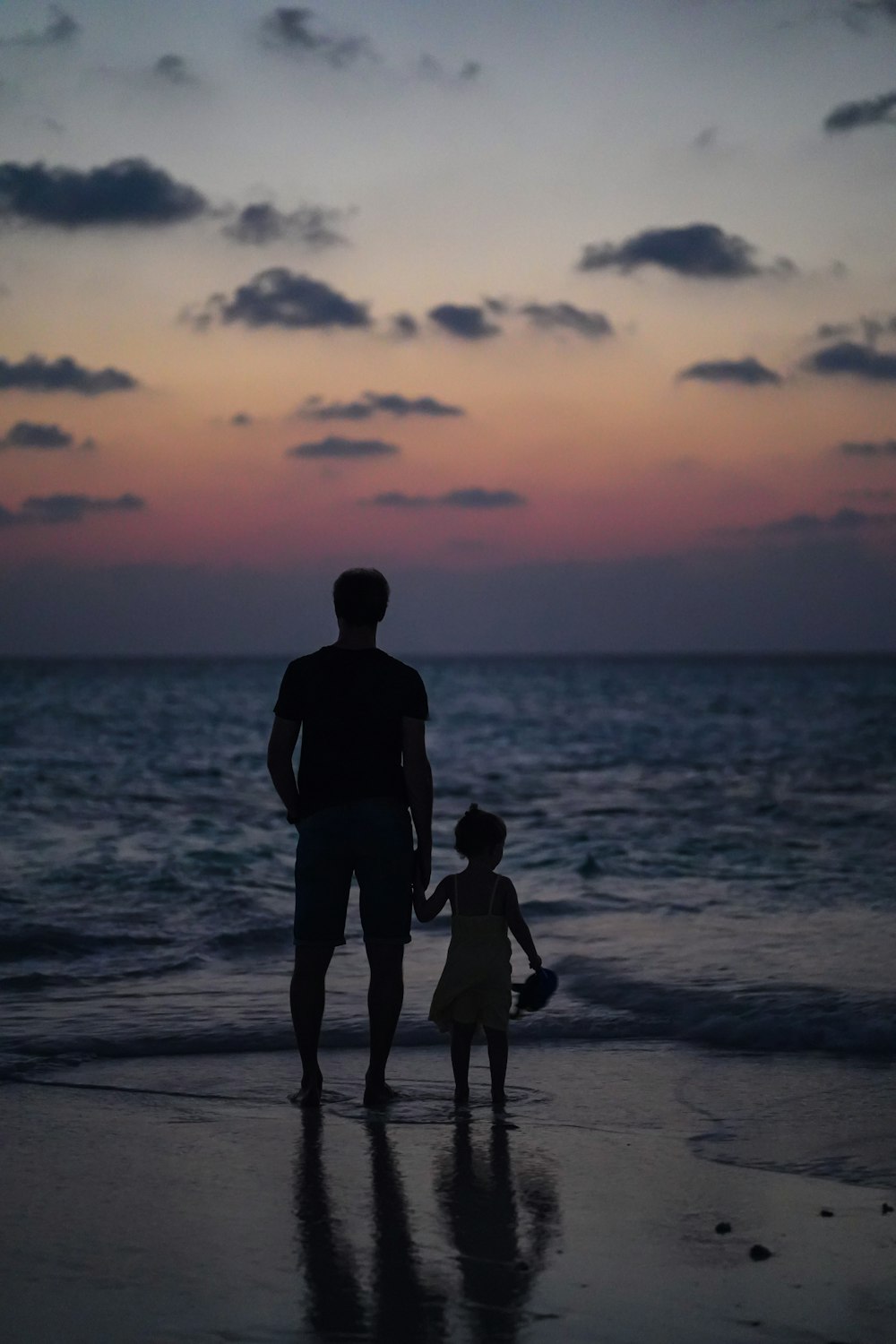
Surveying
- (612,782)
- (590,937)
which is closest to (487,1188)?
(590,937)

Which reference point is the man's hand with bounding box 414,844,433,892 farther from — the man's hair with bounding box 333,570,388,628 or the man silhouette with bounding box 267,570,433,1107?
the man's hair with bounding box 333,570,388,628

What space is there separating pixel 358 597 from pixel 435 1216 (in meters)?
2.12

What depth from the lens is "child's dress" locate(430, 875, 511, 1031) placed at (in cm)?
509

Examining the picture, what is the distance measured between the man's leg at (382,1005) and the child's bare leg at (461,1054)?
0.25m

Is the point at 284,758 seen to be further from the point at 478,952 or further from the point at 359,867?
the point at 478,952

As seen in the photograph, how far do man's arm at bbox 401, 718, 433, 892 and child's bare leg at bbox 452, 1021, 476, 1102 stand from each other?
604 mm

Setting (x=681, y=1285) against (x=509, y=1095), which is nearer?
(x=681, y=1285)

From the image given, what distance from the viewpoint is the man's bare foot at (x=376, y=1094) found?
16.3 feet

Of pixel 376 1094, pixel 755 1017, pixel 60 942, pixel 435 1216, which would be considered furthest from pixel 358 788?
pixel 60 942

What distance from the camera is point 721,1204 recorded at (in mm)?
3900

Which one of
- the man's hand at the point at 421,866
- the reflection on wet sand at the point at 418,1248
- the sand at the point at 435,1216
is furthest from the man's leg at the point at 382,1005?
the reflection on wet sand at the point at 418,1248

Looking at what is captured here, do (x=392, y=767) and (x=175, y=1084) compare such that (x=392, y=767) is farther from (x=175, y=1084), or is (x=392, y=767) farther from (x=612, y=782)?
(x=612, y=782)

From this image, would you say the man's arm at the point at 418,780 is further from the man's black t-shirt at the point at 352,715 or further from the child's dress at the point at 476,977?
the child's dress at the point at 476,977

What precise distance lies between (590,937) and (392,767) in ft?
15.1
